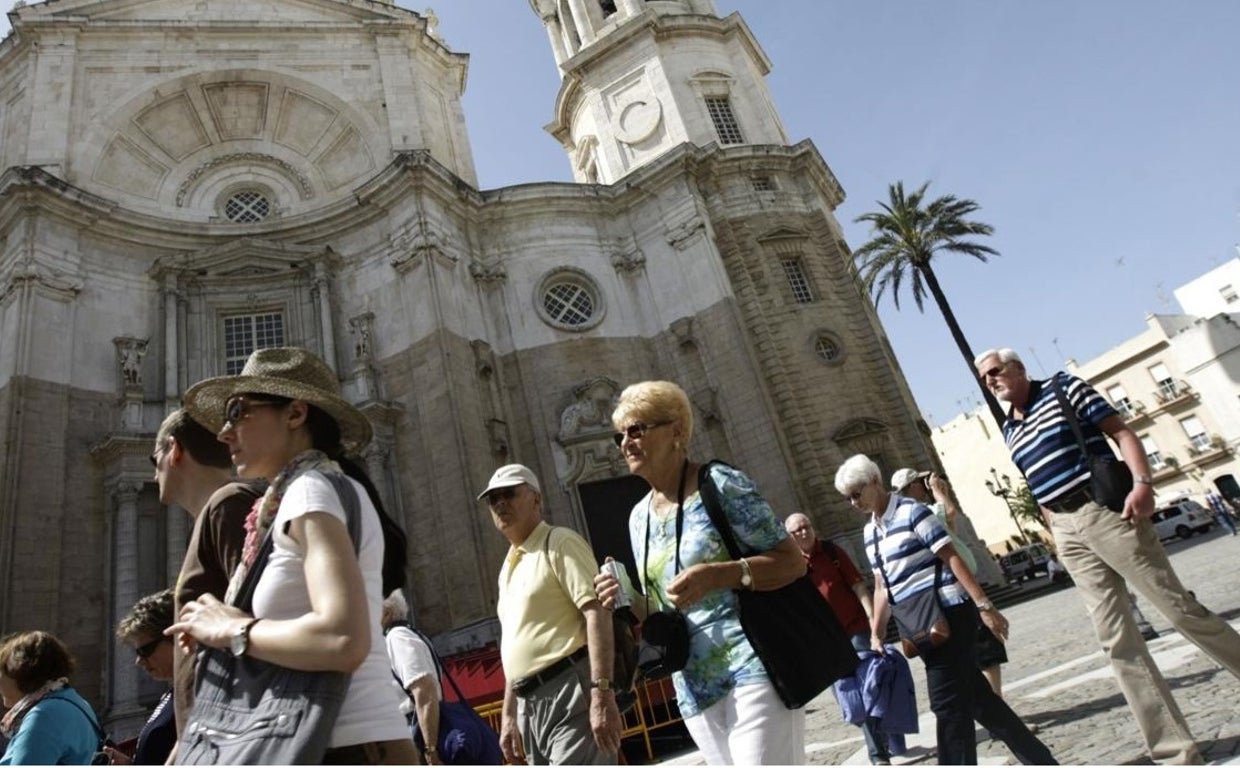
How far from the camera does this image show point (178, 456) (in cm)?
268

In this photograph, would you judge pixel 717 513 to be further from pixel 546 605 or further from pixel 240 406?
pixel 240 406

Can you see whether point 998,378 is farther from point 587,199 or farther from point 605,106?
point 605,106

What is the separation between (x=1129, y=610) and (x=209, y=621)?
4200mm

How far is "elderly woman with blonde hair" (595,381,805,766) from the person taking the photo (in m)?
2.56

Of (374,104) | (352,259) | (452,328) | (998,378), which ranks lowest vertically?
(998,378)

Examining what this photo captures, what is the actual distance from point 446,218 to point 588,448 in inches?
288

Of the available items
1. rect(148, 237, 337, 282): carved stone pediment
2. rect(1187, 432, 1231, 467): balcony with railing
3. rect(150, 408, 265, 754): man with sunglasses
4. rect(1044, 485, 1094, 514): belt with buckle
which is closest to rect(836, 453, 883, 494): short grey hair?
rect(1044, 485, 1094, 514): belt with buckle

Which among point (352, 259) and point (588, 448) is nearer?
point (588, 448)

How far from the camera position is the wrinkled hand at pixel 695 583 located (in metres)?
2.59

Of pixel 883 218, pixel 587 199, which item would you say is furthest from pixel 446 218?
pixel 883 218

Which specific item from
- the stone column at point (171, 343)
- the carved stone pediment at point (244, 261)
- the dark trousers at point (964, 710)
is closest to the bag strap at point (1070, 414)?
the dark trousers at point (964, 710)

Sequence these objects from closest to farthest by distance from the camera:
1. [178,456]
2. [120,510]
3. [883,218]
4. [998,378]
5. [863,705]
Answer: [178,456]
[998,378]
[863,705]
[120,510]
[883,218]

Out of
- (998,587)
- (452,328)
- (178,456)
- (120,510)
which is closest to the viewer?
(178,456)

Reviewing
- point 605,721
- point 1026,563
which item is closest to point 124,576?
point 605,721
